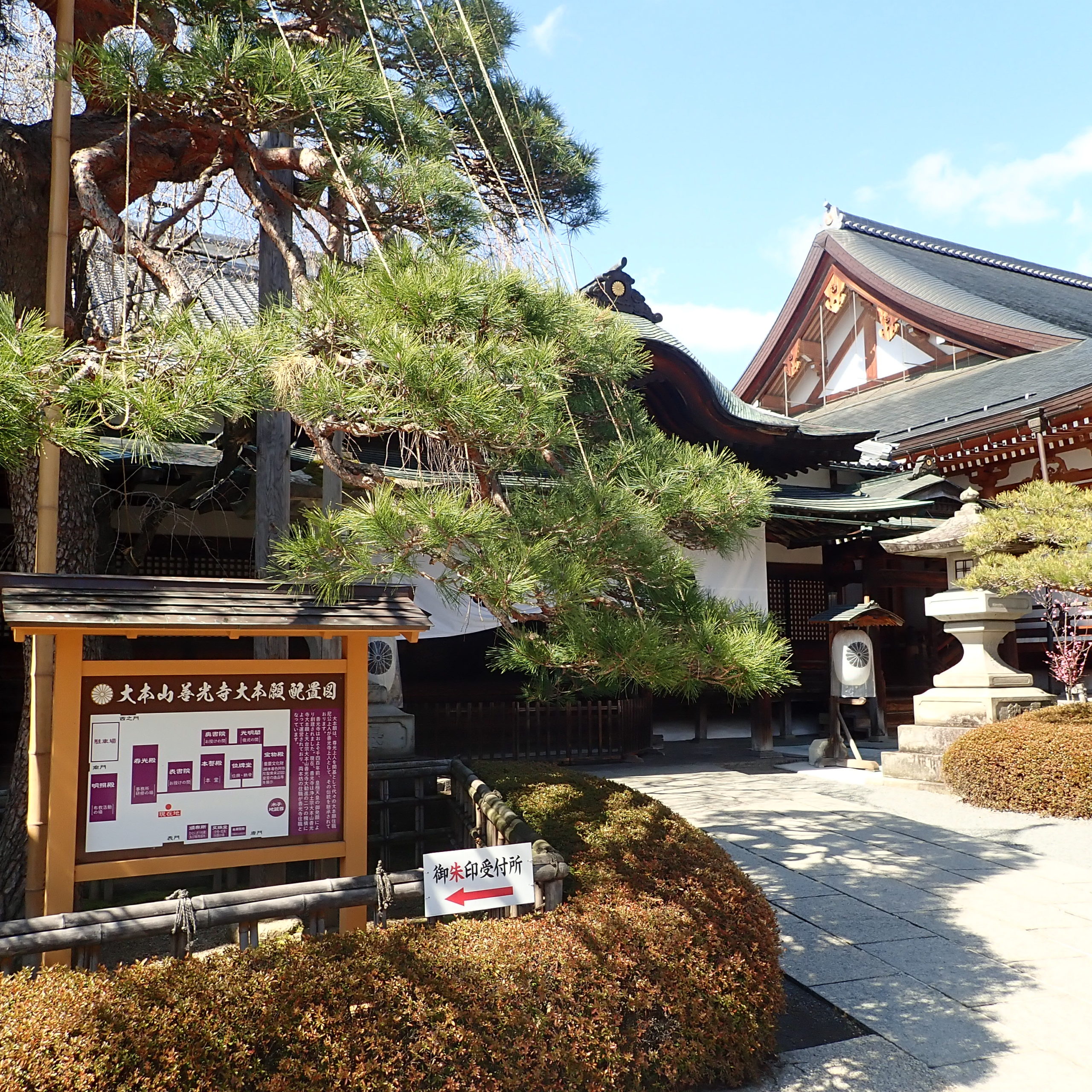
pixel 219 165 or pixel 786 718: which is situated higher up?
pixel 219 165

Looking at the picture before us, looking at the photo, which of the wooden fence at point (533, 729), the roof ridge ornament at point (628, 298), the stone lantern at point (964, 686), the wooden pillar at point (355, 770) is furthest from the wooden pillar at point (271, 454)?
the stone lantern at point (964, 686)

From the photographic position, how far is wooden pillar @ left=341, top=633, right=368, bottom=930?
14.0ft

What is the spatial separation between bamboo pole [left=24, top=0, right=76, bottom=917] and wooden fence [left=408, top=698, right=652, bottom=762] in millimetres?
6050

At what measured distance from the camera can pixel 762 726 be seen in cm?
1270

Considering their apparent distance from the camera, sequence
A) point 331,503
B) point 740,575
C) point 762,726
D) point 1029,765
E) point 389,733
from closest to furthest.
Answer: point 331,503, point 389,733, point 1029,765, point 740,575, point 762,726

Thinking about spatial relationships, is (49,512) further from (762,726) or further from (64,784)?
(762,726)

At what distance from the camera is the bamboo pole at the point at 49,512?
4023mm

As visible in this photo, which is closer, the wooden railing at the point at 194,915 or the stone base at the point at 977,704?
the wooden railing at the point at 194,915

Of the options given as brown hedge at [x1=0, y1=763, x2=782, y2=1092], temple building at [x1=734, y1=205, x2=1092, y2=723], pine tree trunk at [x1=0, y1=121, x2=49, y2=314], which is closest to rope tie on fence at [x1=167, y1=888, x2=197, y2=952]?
brown hedge at [x1=0, y1=763, x2=782, y2=1092]

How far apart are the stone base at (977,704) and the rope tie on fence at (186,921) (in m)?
8.66

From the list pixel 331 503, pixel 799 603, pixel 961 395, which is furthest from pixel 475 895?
pixel 961 395

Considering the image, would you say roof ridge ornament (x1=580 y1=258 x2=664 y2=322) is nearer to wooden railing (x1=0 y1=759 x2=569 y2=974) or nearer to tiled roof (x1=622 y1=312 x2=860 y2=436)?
tiled roof (x1=622 y1=312 x2=860 y2=436)

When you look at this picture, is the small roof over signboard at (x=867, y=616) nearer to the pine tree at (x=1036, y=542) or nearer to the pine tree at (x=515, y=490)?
the pine tree at (x=1036, y=542)

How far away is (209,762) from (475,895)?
142 cm
